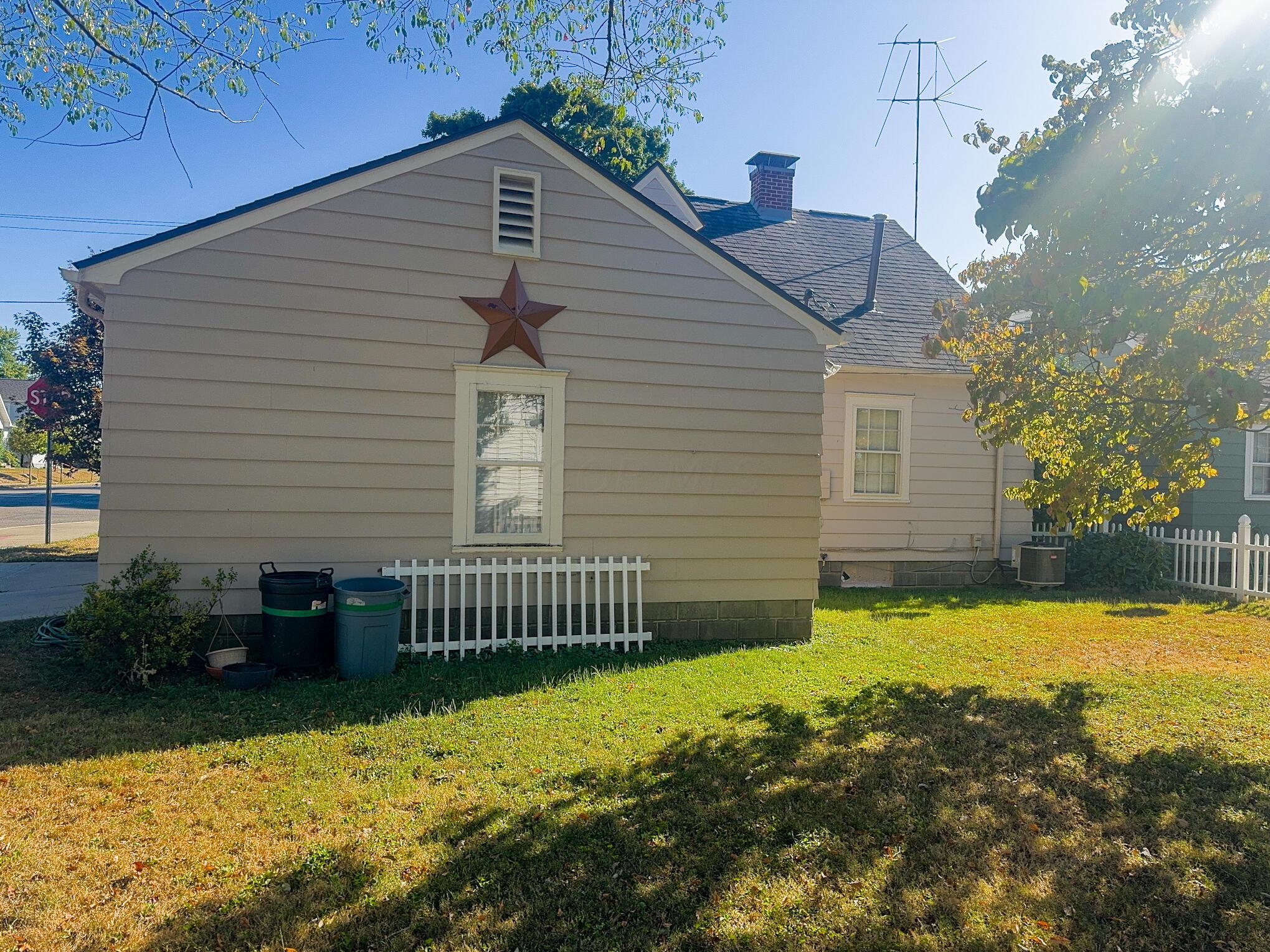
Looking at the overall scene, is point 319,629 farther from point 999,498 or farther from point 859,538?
point 999,498

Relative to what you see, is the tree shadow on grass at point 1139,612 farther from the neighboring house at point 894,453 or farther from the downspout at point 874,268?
the downspout at point 874,268

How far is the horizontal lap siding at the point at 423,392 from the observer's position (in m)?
7.21

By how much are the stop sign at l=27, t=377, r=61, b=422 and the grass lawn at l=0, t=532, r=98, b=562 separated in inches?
97.3

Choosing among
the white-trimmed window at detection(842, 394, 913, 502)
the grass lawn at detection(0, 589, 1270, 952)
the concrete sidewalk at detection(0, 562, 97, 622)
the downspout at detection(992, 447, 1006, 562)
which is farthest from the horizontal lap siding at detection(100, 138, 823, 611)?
the downspout at detection(992, 447, 1006, 562)

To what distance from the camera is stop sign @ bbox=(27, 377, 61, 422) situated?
15125mm

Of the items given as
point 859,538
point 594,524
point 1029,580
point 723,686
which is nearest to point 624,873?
point 723,686

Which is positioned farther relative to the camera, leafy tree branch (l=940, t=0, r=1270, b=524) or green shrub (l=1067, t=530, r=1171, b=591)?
green shrub (l=1067, t=530, r=1171, b=591)

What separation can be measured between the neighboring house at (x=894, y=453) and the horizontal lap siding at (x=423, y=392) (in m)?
4.30

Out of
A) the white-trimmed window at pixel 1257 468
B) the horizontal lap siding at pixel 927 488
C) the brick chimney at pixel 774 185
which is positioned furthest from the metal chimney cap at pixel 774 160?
the white-trimmed window at pixel 1257 468

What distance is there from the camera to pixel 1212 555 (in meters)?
14.5

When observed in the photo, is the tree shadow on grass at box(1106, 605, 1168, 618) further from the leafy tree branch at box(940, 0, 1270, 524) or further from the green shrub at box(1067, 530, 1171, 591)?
the leafy tree branch at box(940, 0, 1270, 524)

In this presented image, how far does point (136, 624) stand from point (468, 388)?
Answer: 341 cm

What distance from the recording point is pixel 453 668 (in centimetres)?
736

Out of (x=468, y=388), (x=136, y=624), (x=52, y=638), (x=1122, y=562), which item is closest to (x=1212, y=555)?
(x=1122, y=562)
